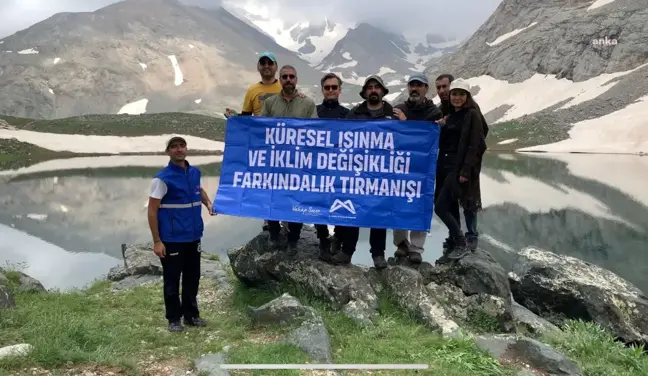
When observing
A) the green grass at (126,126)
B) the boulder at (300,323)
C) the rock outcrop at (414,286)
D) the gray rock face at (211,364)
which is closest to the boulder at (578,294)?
the rock outcrop at (414,286)

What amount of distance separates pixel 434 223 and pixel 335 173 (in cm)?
1829

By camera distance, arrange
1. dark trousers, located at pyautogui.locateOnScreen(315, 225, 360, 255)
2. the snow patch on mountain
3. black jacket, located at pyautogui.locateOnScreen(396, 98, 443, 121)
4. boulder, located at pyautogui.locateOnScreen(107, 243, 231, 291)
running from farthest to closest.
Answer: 1. the snow patch on mountain
2. boulder, located at pyautogui.locateOnScreen(107, 243, 231, 291)
3. black jacket, located at pyautogui.locateOnScreen(396, 98, 443, 121)
4. dark trousers, located at pyautogui.locateOnScreen(315, 225, 360, 255)

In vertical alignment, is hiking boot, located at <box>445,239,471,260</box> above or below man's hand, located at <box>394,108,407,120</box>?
below

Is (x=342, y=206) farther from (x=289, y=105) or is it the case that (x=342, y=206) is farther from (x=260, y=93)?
(x=260, y=93)

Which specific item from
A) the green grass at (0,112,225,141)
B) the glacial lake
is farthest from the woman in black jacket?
the green grass at (0,112,225,141)

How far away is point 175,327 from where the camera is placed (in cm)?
823

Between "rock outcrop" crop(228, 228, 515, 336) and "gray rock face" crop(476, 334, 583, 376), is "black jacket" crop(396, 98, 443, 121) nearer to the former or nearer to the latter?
"rock outcrop" crop(228, 228, 515, 336)

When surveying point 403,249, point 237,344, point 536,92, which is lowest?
point 237,344

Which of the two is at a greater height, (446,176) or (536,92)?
(536,92)

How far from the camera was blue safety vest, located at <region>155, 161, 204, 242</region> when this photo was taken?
7.78 meters

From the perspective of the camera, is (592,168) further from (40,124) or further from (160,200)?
(40,124)

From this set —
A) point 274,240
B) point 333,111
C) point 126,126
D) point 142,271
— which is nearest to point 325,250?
point 274,240

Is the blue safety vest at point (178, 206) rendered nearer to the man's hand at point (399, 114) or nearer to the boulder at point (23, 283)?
the man's hand at point (399, 114)

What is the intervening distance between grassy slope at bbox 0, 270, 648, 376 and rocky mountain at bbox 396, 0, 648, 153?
8222 centimetres
